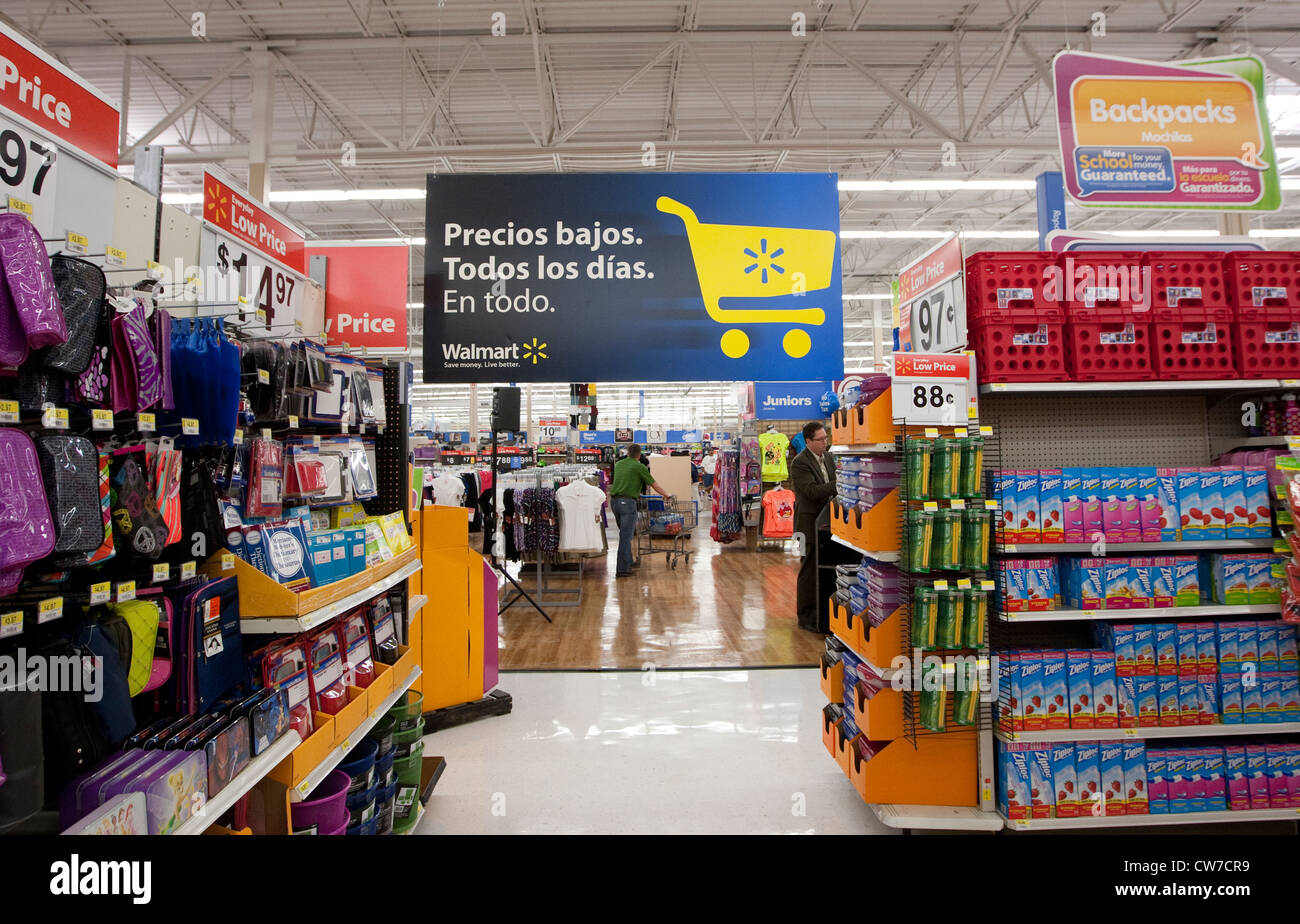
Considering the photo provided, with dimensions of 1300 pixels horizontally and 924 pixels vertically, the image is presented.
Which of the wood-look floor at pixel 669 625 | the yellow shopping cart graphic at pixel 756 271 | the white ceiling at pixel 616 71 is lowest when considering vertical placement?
the wood-look floor at pixel 669 625

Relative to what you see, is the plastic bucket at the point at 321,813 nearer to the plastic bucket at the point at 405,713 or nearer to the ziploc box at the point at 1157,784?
the plastic bucket at the point at 405,713

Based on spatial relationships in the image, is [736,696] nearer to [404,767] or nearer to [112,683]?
[404,767]

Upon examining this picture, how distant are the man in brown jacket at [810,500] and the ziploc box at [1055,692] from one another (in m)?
3.36

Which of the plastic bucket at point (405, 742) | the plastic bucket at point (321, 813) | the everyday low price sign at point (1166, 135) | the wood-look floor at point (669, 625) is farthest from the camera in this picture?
the wood-look floor at point (669, 625)

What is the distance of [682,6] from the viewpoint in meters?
7.62

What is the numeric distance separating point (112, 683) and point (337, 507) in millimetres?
1449

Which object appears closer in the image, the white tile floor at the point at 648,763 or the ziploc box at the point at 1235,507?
the ziploc box at the point at 1235,507

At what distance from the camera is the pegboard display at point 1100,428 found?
2.96 meters

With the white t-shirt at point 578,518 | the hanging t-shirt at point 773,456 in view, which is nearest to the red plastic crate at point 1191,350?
the white t-shirt at point 578,518

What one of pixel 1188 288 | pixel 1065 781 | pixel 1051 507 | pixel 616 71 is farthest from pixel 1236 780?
pixel 616 71

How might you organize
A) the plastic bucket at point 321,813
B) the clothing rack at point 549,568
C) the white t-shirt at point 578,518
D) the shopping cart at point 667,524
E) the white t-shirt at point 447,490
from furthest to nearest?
1. the shopping cart at point 667,524
2. the white t-shirt at point 447,490
3. the white t-shirt at point 578,518
4. the clothing rack at point 549,568
5. the plastic bucket at point 321,813
